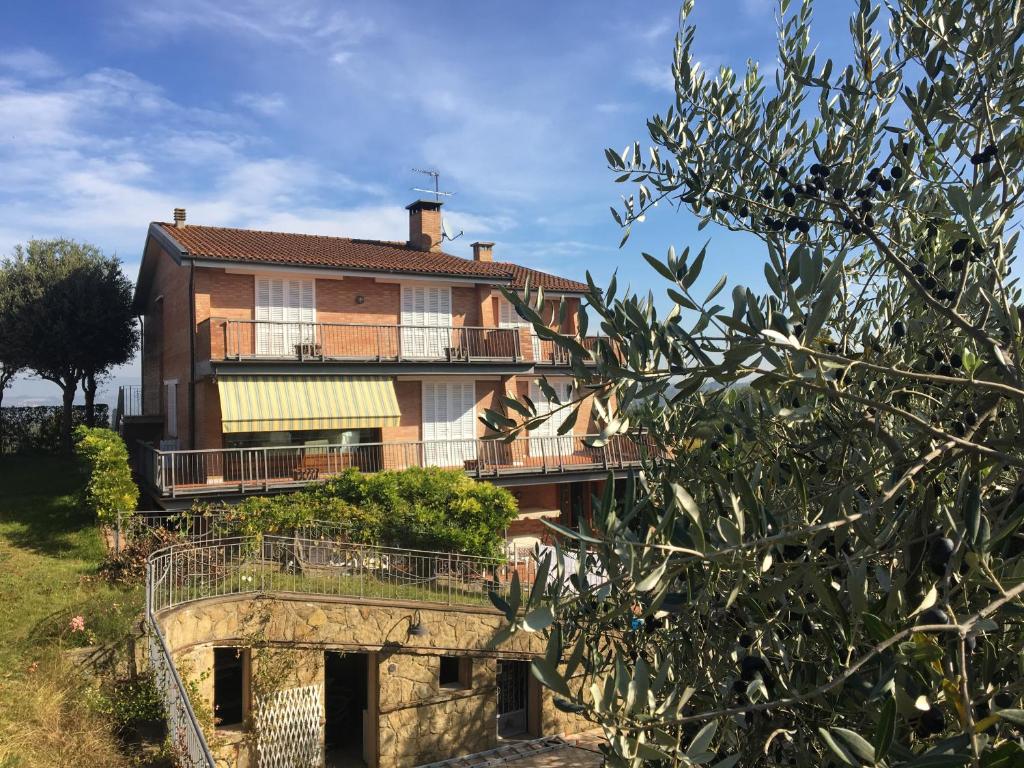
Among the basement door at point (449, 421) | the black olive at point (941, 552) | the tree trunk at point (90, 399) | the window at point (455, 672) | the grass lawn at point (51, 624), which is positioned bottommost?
the window at point (455, 672)

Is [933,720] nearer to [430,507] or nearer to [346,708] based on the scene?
[346,708]

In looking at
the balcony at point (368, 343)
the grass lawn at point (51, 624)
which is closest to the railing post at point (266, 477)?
the balcony at point (368, 343)

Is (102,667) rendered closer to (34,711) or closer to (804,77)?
(34,711)

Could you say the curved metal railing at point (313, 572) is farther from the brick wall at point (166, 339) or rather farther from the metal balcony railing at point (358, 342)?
the brick wall at point (166, 339)

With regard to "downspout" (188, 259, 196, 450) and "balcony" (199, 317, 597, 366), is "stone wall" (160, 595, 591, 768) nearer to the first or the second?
"balcony" (199, 317, 597, 366)

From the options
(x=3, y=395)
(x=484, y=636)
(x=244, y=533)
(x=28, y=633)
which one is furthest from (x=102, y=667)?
(x=3, y=395)


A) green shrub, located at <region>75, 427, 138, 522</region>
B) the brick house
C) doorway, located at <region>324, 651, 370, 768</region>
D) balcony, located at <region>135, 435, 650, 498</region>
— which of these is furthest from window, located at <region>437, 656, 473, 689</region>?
green shrub, located at <region>75, 427, 138, 522</region>

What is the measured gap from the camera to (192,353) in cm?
2145

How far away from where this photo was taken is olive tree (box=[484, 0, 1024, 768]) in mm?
2281

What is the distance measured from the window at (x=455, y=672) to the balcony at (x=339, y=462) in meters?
5.32

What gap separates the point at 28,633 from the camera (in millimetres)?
12656

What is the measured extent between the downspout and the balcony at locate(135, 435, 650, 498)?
127cm

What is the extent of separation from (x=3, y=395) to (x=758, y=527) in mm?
34877

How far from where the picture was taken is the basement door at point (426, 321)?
22828mm
